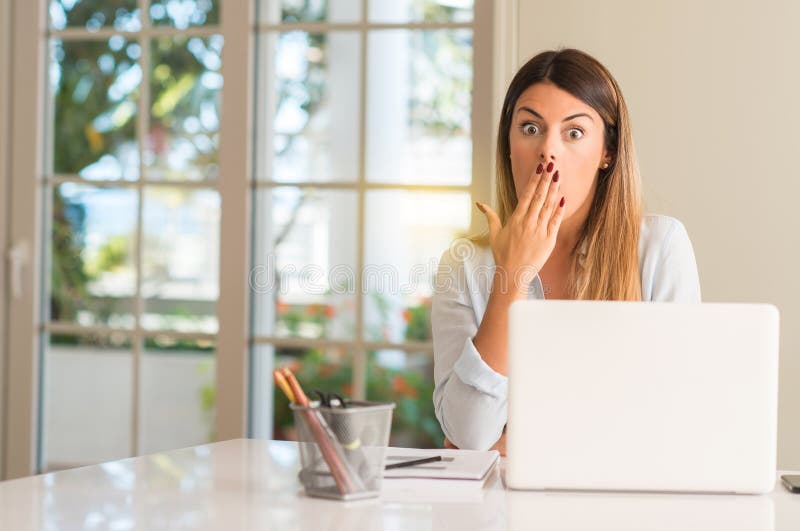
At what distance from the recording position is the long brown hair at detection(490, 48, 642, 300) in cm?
193

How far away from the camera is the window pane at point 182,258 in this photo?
5395 mm

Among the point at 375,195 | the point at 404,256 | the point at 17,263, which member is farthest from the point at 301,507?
the point at 375,195

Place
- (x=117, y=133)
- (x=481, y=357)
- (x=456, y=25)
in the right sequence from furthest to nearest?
(x=117, y=133) < (x=456, y=25) < (x=481, y=357)

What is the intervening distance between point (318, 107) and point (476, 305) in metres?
3.90

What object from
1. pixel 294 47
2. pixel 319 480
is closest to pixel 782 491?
pixel 319 480

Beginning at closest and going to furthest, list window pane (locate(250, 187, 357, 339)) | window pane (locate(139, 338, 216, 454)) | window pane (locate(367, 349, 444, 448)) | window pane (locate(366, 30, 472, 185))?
window pane (locate(250, 187, 357, 339))
window pane (locate(367, 349, 444, 448))
window pane (locate(139, 338, 216, 454))
window pane (locate(366, 30, 472, 185))

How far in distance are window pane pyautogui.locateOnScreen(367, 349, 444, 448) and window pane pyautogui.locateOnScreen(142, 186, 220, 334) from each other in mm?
993

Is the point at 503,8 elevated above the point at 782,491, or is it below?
above

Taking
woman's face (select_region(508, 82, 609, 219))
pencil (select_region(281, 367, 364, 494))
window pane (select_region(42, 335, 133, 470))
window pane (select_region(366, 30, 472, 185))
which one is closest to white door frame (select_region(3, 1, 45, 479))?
window pane (select_region(42, 335, 133, 470))

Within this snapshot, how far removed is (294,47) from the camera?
5680mm

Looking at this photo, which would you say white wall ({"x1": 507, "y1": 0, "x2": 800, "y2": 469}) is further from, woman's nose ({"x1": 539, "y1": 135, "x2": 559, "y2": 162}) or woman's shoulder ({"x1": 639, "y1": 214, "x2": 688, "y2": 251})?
woman's nose ({"x1": 539, "y1": 135, "x2": 559, "y2": 162})

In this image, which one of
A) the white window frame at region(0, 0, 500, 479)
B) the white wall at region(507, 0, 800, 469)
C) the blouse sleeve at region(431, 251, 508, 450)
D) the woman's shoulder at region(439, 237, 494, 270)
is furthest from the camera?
the white window frame at region(0, 0, 500, 479)

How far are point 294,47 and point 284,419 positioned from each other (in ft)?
7.23

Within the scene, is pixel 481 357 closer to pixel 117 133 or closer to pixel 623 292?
pixel 623 292
